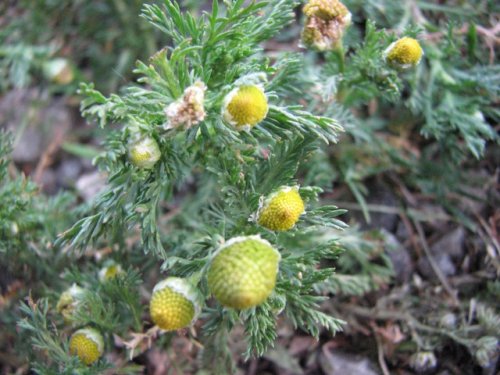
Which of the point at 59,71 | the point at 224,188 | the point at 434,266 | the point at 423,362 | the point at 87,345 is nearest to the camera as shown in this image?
the point at 224,188

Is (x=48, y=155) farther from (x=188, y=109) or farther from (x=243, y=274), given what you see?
(x=243, y=274)

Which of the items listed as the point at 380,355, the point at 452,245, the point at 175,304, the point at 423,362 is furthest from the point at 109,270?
the point at 452,245

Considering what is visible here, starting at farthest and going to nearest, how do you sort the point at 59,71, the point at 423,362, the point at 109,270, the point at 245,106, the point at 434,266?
the point at 59,71 → the point at 434,266 → the point at 423,362 → the point at 109,270 → the point at 245,106

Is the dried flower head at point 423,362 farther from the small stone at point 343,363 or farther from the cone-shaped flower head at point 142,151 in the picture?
the cone-shaped flower head at point 142,151

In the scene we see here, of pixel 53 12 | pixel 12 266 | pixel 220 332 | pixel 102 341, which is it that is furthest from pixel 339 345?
pixel 53 12

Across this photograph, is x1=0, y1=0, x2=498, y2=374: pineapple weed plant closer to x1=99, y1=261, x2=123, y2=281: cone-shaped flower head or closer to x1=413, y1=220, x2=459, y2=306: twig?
x1=99, y1=261, x2=123, y2=281: cone-shaped flower head

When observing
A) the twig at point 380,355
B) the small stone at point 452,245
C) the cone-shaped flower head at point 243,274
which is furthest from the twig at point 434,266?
the cone-shaped flower head at point 243,274

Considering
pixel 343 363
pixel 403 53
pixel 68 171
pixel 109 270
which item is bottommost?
pixel 343 363
